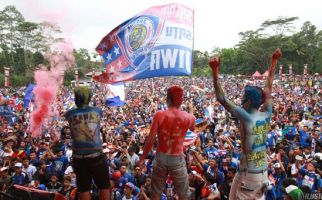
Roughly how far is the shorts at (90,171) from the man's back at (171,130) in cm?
57

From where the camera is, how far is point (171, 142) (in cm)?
321

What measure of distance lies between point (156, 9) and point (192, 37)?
66 centimetres

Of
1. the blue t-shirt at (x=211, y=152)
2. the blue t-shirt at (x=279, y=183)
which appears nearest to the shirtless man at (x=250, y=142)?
the blue t-shirt at (x=279, y=183)

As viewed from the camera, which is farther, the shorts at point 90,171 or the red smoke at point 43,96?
the red smoke at point 43,96

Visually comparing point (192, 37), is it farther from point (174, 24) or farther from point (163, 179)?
point (163, 179)

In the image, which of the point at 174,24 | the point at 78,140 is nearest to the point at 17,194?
the point at 78,140

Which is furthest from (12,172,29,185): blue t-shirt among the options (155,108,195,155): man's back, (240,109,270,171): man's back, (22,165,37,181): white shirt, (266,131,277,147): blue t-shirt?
(266,131,277,147): blue t-shirt

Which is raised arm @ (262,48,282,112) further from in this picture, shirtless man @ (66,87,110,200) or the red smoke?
the red smoke

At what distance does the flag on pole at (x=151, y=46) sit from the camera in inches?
174

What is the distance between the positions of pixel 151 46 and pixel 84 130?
1.82m

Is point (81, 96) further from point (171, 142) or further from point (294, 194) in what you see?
point (294, 194)

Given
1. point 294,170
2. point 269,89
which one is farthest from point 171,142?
point 294,170

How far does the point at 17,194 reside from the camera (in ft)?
15.5

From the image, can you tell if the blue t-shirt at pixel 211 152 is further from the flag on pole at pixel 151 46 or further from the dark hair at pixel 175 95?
the dark hair at pixel 175 95
